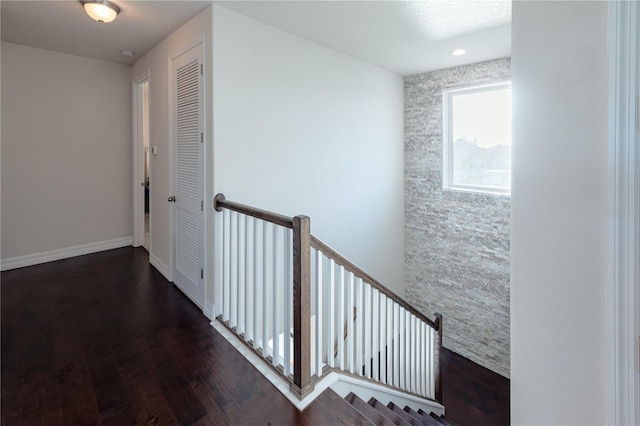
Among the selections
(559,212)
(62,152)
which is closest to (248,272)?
(559,212)

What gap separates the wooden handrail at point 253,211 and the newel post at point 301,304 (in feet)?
0.33

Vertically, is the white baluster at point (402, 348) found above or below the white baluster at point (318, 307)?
below

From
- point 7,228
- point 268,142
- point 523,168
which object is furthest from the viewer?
point 7,228

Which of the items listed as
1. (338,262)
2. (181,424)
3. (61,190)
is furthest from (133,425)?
(61,190)

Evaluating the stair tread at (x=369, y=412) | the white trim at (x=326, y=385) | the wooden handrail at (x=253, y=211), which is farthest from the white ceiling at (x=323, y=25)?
the stair tread at (x=369, y=412)

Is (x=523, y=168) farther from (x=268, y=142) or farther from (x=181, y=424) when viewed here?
(x=268, y=142)

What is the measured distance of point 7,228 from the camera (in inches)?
145

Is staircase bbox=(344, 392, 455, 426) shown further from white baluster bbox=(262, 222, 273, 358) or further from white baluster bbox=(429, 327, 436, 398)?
white baluster bbox=(429, 327, 436, 398)

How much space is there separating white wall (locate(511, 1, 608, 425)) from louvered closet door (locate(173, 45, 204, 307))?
239cm

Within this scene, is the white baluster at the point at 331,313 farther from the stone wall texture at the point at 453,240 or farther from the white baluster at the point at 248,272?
the stone wall texture at the point at 453,240

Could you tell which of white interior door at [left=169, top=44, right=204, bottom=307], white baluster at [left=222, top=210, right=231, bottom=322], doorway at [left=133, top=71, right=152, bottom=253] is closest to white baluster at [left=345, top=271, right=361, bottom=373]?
white baluster at [left=222, top=210, right=231, bottom=322]

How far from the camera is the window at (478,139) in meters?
4.12

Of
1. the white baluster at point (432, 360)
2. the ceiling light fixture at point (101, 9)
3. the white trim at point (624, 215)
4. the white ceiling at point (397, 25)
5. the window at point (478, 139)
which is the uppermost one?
the white ceiling at point (397, 25)

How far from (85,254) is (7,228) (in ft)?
2.68
